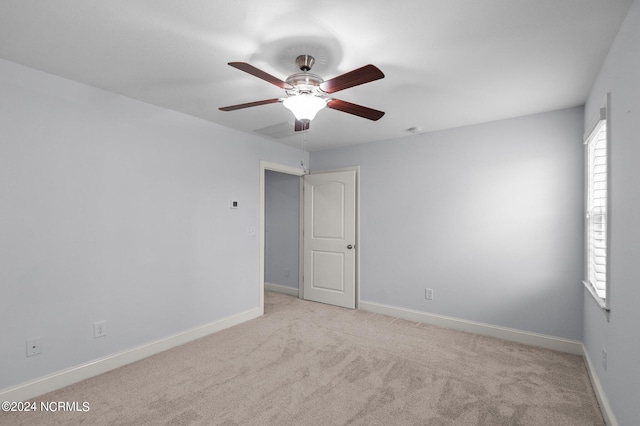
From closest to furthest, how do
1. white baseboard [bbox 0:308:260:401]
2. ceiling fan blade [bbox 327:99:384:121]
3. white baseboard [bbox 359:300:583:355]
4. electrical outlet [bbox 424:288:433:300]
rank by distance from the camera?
ceiling fan blade [bbox 327:99:384:121] → white baseboard [bbox 0:308:260:401] → white baseboard [bbox 359:300:583:355] → electrical outlet [bbox 424:288:433:300]

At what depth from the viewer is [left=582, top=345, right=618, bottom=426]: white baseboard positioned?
1941 mm

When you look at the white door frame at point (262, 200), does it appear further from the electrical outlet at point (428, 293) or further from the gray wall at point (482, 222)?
the electrical outlet at point (428, 293)

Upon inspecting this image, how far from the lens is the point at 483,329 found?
3.58 meters

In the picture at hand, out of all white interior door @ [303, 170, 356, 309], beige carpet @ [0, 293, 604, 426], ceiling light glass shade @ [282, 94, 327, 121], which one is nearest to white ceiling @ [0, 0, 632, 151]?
ceiling light glass shade @ [282, 94, 327, 121]

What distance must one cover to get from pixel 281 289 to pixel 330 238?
1.39 m

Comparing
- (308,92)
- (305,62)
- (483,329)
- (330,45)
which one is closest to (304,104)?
(308,92)

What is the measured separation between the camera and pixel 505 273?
348cm

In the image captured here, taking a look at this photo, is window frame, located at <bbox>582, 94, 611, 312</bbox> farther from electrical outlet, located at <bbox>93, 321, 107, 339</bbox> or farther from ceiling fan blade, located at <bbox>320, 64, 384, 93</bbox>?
electrical outlet, located at <bbox>93, 321, 107, 339</bbox>

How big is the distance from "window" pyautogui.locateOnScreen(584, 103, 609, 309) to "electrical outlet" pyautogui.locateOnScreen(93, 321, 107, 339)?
3758 mm

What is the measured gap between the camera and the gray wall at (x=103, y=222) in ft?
7.52

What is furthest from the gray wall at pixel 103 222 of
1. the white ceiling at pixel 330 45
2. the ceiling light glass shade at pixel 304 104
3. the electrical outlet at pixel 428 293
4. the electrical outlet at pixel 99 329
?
the electrical outlet at pixel 428 293

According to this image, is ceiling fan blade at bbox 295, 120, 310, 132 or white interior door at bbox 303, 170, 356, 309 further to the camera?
white interior door at bbox 303, 170, 356, 309

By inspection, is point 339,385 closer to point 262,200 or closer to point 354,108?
point 354,108

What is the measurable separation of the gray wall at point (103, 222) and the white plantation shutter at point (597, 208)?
11.4ft
